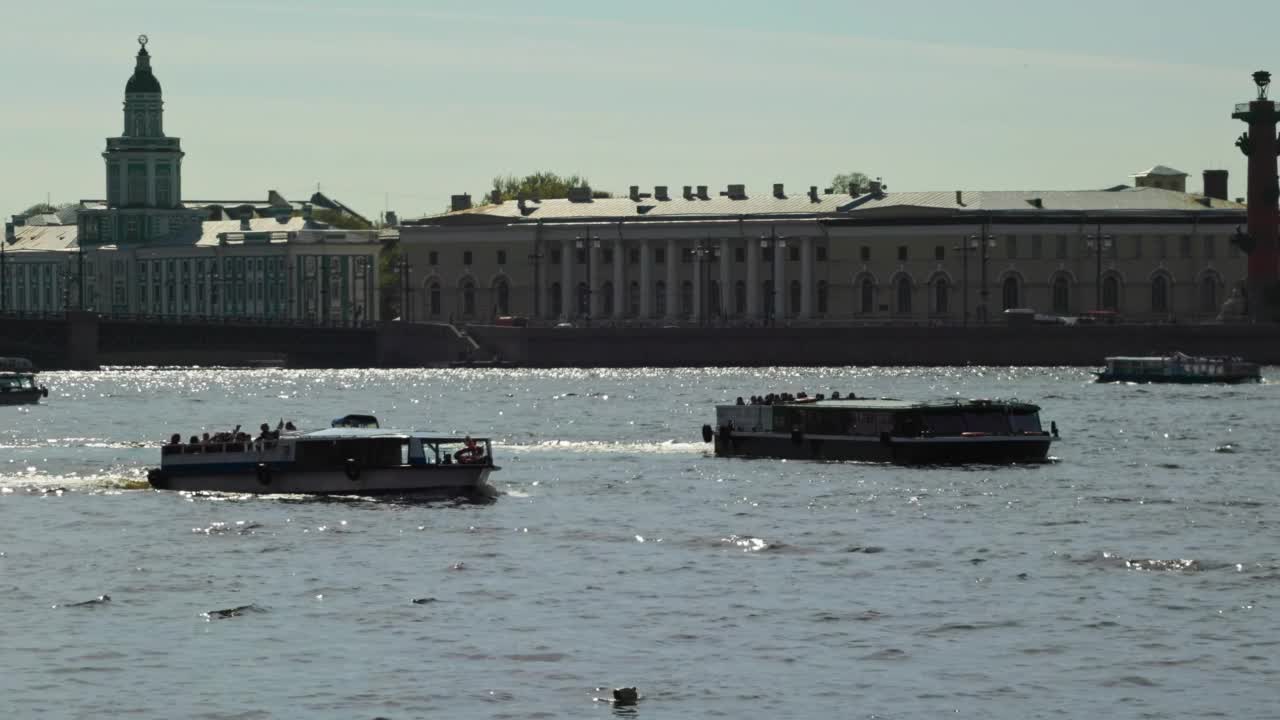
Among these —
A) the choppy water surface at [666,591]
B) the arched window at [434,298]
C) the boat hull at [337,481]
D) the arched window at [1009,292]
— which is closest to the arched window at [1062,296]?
the arched window at [1009,292]

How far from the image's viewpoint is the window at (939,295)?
580 ft

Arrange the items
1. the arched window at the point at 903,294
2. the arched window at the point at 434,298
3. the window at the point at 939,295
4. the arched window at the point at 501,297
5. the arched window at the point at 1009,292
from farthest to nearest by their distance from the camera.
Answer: the arched window at the point at 434,298
the arched window at the point at 501,297
the arched window at the point at 903,294
the window at the point at 939,295
the arched window at the point at 1009,292

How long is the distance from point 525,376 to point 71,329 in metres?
23.8

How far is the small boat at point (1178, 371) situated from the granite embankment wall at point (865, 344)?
15456 mm

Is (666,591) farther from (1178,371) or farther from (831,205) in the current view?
(831,205)

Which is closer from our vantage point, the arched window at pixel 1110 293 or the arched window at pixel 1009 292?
the arched window at pixel 1110 293

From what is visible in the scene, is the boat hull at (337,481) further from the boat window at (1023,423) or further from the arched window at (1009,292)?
the arched window at (1009,292)

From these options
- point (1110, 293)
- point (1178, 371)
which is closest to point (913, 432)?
point (1178, 371)

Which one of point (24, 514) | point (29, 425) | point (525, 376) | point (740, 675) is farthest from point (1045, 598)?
point (525, 376)

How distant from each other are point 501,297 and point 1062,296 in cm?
3509

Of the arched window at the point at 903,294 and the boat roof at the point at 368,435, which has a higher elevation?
the arched window at the point at 903,294

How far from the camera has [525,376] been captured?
154625mm

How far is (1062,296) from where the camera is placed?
580ft

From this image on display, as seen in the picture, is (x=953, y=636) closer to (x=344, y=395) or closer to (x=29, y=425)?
(x=29, y=425)
